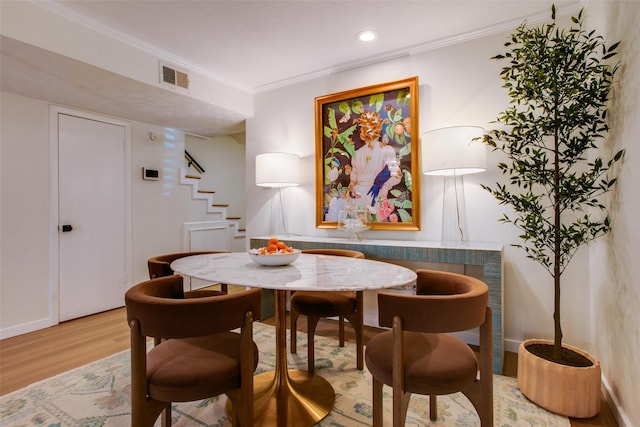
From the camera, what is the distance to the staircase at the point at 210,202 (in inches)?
173

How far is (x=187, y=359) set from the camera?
4.26ft

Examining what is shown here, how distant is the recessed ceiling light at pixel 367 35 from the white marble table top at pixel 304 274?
6.16 ft

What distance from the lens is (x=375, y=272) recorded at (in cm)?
161

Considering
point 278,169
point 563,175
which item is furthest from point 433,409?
point 278,169

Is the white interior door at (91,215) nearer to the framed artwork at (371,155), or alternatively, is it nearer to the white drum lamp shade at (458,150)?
the framed artwork at (371,155)

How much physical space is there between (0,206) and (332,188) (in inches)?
119

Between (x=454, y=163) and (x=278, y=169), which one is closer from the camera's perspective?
(x=454, y=163)

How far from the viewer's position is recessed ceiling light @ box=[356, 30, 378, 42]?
2.60 meters

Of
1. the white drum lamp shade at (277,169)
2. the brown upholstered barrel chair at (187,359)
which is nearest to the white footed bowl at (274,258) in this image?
the brown upholstered barrel chair at (187,359)

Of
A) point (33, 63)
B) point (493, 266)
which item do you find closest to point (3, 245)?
point (33, 63)

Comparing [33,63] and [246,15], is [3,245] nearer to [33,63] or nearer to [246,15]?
[33,63]

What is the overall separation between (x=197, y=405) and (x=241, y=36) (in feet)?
8.85

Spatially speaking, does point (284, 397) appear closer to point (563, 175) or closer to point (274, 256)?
point (274, 256)

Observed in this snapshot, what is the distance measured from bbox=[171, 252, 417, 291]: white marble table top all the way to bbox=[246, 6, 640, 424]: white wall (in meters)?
1.11
